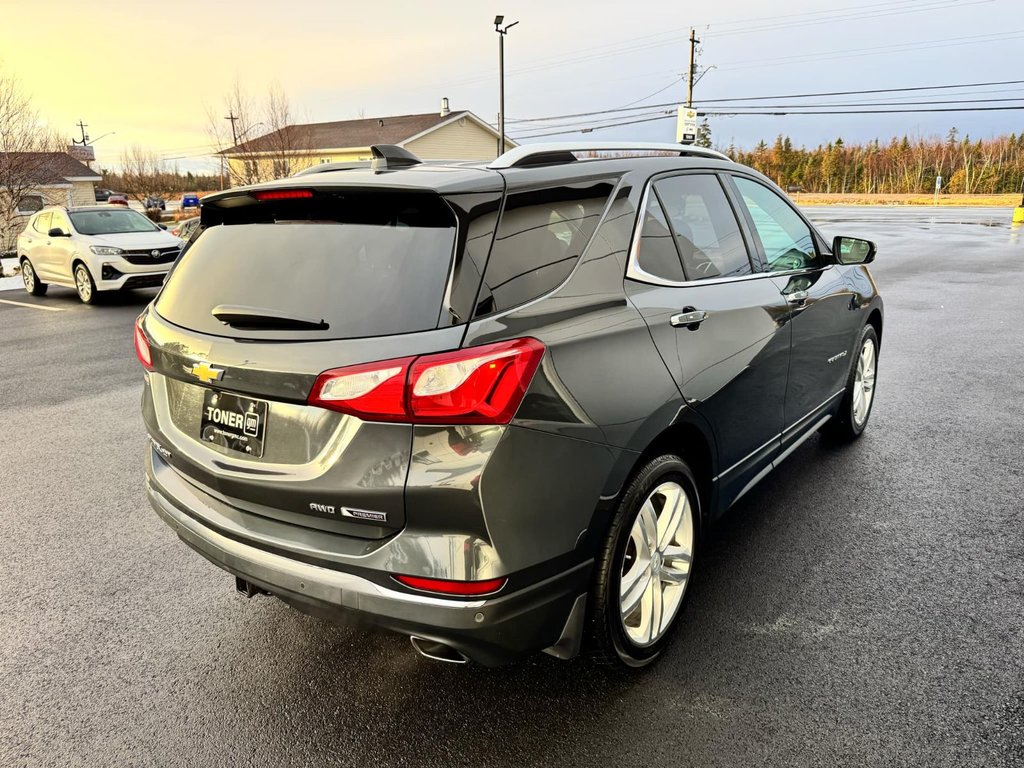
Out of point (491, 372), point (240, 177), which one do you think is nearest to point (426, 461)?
point (491, 372)

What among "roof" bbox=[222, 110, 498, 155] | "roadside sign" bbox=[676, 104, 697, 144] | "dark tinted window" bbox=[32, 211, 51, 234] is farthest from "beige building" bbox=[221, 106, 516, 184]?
"dark tinted window" bbox=[32, 211, 51, 234]

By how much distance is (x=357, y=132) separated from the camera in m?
44.1

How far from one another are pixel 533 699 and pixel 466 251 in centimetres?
155

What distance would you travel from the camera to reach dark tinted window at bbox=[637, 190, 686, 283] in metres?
2.64

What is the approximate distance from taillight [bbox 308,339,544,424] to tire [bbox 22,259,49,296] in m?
15.4

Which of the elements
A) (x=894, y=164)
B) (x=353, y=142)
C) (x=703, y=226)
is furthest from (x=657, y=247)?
(x=894, y=164)

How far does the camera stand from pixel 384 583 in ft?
6.60

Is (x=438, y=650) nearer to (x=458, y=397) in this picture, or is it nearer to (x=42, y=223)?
(x=458, y=397)

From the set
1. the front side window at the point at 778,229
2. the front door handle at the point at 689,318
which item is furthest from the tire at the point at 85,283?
the front door handle at the point at 689,318

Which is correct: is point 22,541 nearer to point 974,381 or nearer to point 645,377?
point 645,377

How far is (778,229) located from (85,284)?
12740mm

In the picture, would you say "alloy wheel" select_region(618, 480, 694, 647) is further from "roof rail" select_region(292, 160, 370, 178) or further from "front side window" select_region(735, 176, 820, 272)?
"roof rail" select_region(292, 160, 370, 178)

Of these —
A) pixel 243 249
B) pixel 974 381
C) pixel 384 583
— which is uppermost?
pixel 243 249

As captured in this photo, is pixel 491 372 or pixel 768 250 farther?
pixel 768 250
